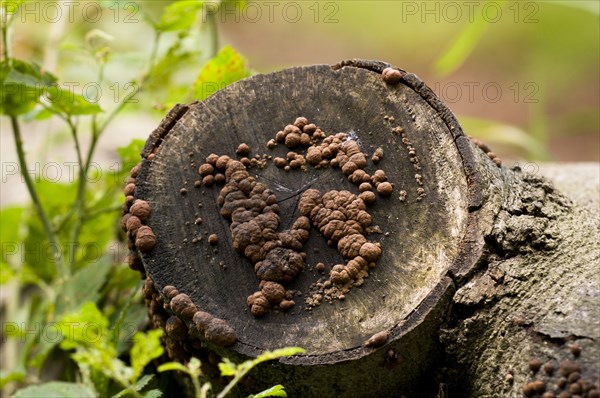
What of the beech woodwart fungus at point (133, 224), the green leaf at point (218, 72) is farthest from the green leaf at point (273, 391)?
the green leaf at point (218, 72)

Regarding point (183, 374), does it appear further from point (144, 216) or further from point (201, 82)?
point (201, 82)

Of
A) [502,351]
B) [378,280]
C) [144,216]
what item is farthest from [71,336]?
[502,351]

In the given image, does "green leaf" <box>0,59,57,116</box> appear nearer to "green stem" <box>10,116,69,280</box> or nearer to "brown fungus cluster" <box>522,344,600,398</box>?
"green stem" <box>10,116,69,280</box>

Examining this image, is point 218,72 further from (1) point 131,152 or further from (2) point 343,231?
(2) point 343,231

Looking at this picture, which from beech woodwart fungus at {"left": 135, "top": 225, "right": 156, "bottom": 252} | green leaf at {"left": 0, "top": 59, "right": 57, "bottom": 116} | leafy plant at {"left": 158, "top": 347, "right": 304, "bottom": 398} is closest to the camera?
leafy plant at {"left": 158, "top": 347, "right": 304, "bottom": 398}

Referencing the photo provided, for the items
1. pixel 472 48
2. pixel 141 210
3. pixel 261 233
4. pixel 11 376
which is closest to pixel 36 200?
pixel 11 376

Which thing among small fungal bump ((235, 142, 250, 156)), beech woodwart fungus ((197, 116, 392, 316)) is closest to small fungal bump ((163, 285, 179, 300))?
beech woodwart fungus ((197, 116, 392, 316))
